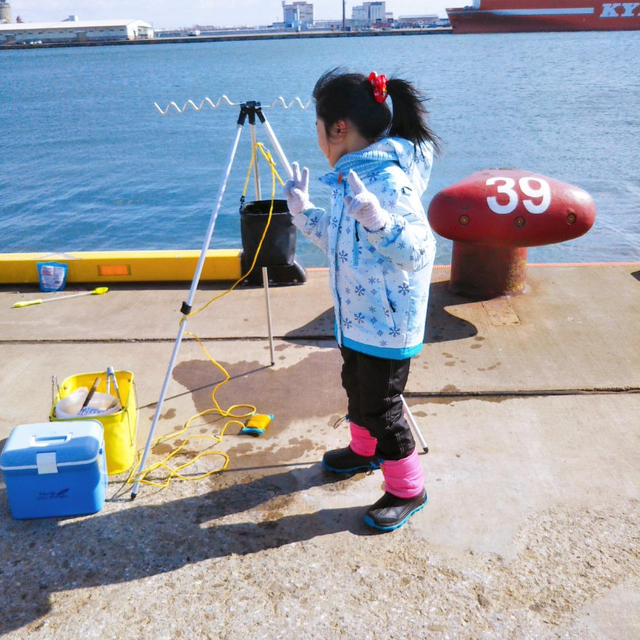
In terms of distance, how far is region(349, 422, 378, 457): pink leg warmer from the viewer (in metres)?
3.39

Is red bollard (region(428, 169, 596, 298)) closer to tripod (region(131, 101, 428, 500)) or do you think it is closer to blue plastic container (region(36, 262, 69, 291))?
tripod (region(131, 101, 428, 500))

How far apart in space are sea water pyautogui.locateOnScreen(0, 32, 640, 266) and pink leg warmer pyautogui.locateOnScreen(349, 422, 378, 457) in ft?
5.79

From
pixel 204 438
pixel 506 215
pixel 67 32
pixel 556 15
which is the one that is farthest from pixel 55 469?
pixel 67 32

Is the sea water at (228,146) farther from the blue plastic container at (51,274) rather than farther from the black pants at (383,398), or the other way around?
the blue plastic container at (51,274)

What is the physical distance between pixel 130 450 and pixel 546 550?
2.20 m

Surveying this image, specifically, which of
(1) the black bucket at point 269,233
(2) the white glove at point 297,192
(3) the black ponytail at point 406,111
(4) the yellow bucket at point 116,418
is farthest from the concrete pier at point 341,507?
(3) the black ponytail at point 406,111

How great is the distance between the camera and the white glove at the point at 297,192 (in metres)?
2.87

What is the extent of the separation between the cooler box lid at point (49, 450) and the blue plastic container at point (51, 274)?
128 inches

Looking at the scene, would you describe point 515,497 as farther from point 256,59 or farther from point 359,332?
point 256,59

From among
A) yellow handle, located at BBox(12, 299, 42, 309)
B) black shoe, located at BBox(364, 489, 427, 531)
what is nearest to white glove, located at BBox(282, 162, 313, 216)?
black shoe, located at BBox(364, 489, 427, 531)

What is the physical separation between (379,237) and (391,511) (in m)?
1.36

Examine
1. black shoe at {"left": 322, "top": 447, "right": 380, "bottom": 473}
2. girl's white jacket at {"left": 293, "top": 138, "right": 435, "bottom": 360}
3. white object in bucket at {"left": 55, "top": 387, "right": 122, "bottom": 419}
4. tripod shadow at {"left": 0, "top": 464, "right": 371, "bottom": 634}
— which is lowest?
tripod shadow at {"left": 0, "top": 464, "right": 371, "bottom": 634}

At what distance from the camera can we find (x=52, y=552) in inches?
116

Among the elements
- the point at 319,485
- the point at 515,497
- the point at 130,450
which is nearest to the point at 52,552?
the point at 130,450
